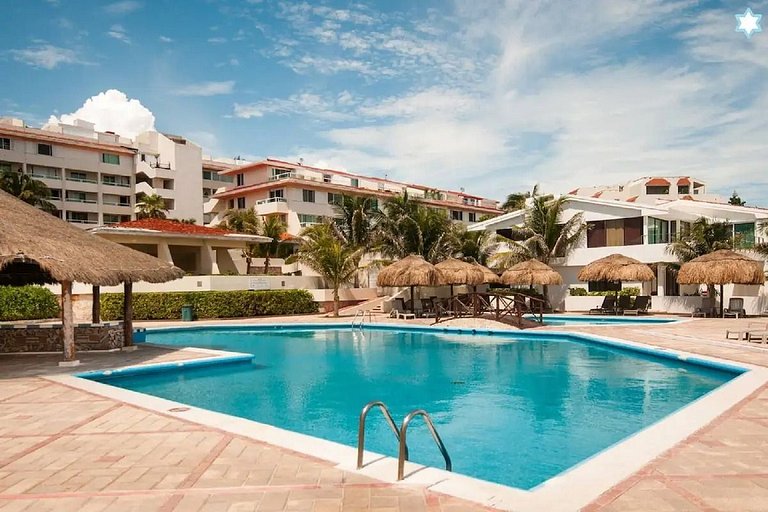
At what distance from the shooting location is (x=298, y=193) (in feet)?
148

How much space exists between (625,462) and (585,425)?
3883 millimetres

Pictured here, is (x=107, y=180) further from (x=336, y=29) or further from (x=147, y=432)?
(x=147, y=432)

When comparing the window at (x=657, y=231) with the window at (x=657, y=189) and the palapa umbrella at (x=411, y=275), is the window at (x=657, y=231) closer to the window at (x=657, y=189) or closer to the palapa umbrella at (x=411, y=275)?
the palapa umbrella at (x=411, y=275)

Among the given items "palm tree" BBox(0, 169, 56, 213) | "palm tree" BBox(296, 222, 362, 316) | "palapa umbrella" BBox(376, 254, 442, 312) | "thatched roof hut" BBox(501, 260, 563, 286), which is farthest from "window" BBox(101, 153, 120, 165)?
"thatched roof hut" BBox(501, 260, 563, 286)

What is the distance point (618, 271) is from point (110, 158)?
44855 millimetres

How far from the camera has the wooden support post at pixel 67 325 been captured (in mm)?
12798

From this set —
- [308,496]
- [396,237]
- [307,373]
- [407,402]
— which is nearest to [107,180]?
[396,237]

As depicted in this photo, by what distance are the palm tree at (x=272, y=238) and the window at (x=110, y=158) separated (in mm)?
19890

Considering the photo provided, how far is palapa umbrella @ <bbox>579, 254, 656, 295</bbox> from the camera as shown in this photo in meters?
26.5

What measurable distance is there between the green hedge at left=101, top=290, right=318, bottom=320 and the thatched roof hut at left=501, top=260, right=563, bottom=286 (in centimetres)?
1152

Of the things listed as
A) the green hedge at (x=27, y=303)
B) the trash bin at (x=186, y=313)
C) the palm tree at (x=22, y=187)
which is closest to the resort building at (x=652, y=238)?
the trash bin at (x=186, y=313)

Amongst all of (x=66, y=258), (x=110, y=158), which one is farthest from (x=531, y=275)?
(x=110, y=158)

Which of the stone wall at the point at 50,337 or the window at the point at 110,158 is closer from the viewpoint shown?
the stone wall at the point at 50,337

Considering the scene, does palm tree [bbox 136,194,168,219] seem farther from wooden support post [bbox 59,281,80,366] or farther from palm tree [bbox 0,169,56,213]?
wooden support post [bbox 59,281,80,366]
